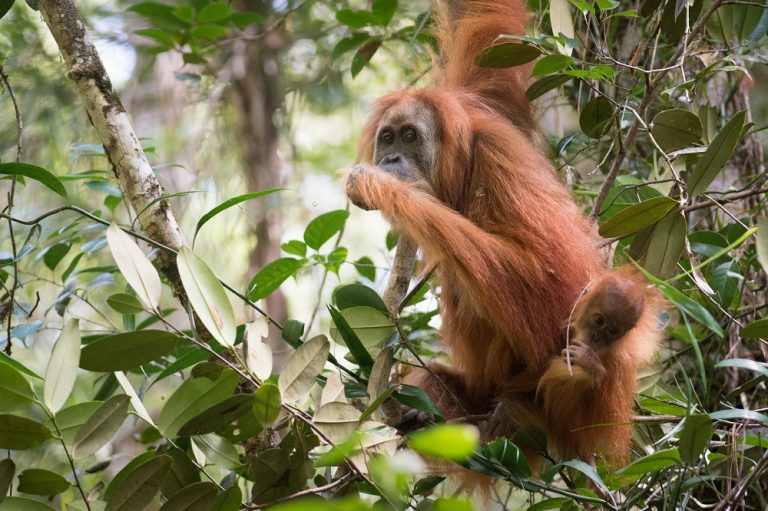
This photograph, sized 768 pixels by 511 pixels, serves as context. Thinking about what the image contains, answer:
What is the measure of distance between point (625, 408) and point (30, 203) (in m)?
6.17

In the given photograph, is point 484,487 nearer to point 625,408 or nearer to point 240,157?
point 625,408

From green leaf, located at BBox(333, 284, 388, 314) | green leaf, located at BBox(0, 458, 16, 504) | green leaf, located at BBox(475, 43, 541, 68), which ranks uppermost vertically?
green leaf, located at BBox(475, 43, 541, 68)

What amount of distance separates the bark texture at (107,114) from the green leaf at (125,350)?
0.76 m

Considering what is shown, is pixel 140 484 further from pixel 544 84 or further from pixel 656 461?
pixel 544 84

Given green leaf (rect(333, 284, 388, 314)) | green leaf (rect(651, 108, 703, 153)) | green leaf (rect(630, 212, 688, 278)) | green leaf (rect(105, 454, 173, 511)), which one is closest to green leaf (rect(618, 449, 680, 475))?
green leaf (rect(630, 212, 688, 278))

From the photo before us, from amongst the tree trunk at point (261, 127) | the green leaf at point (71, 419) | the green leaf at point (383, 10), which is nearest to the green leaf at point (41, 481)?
the green leaf at point (71, 419)

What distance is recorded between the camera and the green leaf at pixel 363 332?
265 centimetres

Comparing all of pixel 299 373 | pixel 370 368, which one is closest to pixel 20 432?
pixel 299 373

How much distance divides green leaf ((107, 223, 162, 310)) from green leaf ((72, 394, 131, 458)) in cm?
29

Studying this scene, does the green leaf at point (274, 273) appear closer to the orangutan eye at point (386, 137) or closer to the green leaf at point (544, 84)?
the orangutan eye at point (386, 137)

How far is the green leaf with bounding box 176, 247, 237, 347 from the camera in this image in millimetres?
2211

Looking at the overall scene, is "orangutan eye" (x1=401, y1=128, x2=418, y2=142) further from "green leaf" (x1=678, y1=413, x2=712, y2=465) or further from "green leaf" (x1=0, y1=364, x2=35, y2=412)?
"green leaf" (x1=0, y1=364, x2=35, y2=412)

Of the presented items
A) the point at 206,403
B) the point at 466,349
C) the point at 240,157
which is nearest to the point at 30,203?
the point at 240,157

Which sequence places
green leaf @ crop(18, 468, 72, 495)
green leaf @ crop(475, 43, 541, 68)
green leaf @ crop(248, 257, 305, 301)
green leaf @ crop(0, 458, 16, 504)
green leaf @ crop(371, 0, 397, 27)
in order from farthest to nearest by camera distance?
1. green leaf @ crop(371, 0, 397, 27)
2. green leaf @ crop(248, 257, 305, 301)
3. green leaf @ crop(475, 43, 541, 68)
4. green leaf @ crop(18, 468, 72, 495)
5. green leaf @ crop(0, 458, 16, 504)
